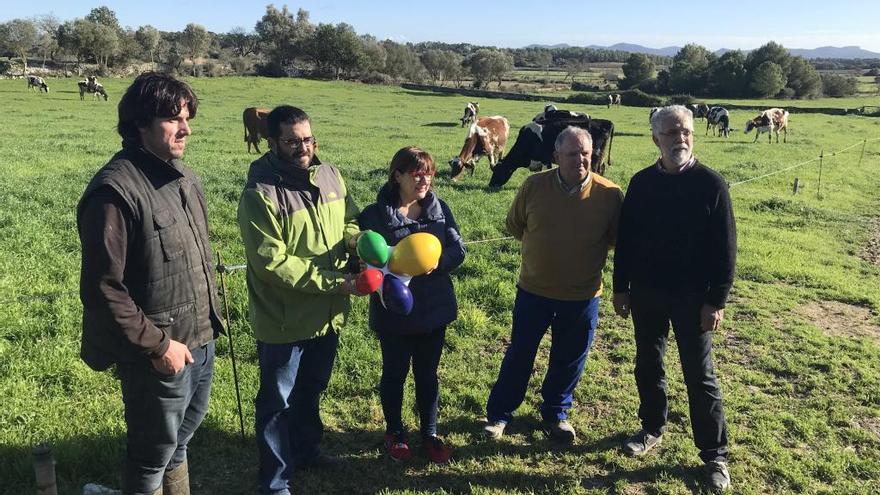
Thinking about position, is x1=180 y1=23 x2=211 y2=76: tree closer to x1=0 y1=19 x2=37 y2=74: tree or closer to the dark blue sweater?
x1=0 y1=19 x2=37 y2=74: tree

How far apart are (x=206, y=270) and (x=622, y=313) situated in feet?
8.87

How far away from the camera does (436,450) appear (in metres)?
4.01

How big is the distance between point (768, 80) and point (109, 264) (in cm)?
6905

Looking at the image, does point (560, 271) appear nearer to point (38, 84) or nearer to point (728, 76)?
point (38, 84)

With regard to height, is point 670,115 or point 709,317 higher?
point 670,115

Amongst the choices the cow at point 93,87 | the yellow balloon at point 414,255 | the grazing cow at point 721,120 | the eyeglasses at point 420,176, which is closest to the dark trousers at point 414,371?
the yellow balloon at point 414,255

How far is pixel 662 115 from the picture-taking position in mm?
3654

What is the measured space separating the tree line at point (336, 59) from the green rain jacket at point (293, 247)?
64531 millimetres

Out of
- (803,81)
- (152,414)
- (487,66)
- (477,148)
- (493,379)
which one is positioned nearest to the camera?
(152,414)

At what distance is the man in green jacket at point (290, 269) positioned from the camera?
3049mm

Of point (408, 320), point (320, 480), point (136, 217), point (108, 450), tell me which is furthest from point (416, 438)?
point (136, 217)

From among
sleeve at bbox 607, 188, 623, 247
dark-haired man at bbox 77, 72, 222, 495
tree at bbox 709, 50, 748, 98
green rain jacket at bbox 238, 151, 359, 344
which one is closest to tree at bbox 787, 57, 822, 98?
tree at bbox 709, 50, 748, 98

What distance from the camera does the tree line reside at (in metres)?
61.5

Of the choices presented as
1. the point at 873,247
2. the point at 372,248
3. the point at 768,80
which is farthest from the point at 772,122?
the point at 768,80
